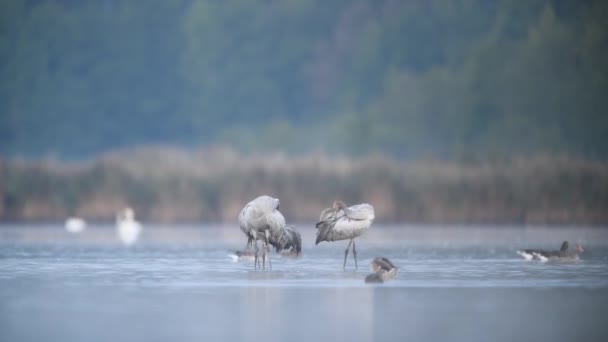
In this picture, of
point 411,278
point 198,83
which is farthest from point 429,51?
point 411,278

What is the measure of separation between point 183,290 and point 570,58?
149 feet

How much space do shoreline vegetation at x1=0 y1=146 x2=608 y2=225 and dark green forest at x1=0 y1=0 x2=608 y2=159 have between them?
81.8ft

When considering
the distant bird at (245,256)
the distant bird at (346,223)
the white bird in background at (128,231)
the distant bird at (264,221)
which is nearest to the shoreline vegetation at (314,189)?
the white bird in background at (128,231)

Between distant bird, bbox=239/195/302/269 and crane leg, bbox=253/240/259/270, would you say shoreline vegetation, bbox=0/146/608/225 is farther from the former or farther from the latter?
distant bird, bbox=239/195/302/269

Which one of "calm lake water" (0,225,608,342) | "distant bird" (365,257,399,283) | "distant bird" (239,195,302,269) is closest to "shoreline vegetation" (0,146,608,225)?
"calm lake water" (0,225,608,342)

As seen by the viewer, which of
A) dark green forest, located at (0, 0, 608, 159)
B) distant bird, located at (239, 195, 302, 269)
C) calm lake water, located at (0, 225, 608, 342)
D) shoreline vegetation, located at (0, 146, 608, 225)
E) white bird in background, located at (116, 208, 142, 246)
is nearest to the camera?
calm lake water, located at (0, 225, 608, 342)

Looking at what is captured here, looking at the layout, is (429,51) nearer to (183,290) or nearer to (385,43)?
(385,43)

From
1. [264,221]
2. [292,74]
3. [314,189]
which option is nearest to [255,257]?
[264,221]

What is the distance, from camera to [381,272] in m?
15.5

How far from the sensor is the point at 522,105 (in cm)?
5797

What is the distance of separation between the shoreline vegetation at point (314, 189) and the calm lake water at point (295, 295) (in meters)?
7.71

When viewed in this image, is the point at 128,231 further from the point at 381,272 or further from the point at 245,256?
the point at 381,272

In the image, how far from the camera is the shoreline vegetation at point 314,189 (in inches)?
1188

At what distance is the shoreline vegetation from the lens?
99.0 feet
